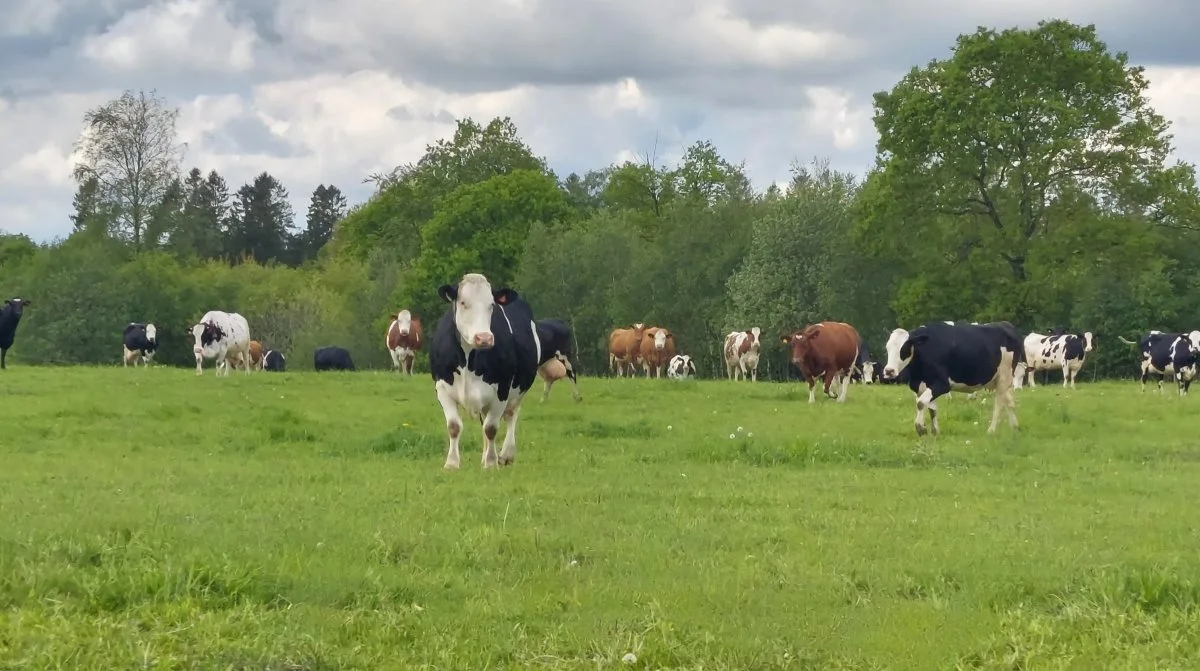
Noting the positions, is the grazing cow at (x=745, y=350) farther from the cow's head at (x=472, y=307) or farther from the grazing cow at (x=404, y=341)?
the cow's head at (x=472, y=307)

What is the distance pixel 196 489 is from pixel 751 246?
175 feet

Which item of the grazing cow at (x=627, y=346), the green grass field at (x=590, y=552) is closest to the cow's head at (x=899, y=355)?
the green grass field at (x=590, y=552)

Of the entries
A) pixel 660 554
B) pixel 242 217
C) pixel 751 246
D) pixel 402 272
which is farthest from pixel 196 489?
pixel 242 217

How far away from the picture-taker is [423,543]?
9234mm

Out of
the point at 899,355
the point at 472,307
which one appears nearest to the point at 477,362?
the point at 472,307

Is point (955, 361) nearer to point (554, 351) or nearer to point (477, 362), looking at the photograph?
point (554, 351)

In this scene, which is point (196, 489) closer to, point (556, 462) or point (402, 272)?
point (556, 462)

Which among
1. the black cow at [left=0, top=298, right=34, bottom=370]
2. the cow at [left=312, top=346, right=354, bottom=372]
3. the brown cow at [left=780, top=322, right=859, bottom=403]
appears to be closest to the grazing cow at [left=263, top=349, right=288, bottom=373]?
the cow at [left=312, top=346, right=354, bottom=372]

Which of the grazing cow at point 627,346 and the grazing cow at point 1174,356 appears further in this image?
the grazing cow at point 627,346

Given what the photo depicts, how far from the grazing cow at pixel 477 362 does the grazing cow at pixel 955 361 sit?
915cm

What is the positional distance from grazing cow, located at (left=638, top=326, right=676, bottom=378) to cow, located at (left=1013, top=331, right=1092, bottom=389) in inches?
599

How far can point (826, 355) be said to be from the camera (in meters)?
30.5

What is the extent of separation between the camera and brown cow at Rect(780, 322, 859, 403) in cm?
3052

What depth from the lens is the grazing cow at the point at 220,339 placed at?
119 ft
